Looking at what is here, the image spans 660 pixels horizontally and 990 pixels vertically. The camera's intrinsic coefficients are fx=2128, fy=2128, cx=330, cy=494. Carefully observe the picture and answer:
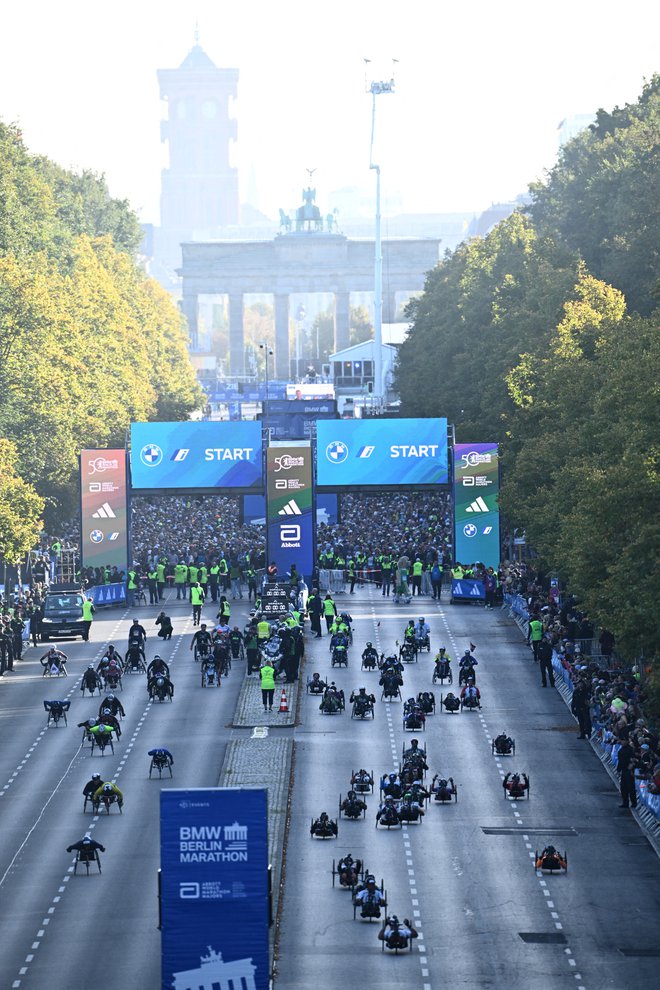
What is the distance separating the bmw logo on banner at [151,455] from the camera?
86.2 metres

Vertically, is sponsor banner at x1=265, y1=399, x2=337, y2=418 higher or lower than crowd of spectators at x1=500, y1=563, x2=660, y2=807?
higher

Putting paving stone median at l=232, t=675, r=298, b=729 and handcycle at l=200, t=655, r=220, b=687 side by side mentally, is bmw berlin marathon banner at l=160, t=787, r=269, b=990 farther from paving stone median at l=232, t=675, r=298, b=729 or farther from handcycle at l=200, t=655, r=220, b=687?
handcycle at l=200, t=655, r=220, b=687

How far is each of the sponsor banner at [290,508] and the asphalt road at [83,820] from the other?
1248 centimetres

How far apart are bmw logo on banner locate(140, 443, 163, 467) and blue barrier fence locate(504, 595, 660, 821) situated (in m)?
17.1

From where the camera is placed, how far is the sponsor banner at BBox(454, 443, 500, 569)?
84.4 metres

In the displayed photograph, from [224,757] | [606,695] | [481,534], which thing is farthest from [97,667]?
[481,534]

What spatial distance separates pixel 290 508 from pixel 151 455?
647 centimetres

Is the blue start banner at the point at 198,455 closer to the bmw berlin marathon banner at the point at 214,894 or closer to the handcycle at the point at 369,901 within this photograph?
the handcycle at the point at 369,901

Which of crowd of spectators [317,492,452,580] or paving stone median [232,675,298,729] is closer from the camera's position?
paving stone median [232,675,298,729]

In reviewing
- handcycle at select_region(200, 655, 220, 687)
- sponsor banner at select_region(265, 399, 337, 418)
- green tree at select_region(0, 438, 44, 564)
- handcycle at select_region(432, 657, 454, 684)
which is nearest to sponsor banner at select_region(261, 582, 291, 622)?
handcycle at select_region(200, 655, 220, 687)

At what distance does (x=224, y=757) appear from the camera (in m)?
53.3

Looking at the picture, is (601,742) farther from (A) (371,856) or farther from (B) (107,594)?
(B) (107,594)

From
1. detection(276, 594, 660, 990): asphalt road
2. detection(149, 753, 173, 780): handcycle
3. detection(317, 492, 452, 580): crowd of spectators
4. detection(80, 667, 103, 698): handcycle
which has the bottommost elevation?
detection(276, 594, 660, 990): asphalt road

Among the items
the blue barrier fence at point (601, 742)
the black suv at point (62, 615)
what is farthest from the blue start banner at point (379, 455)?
the black suv at point (62, 615)
